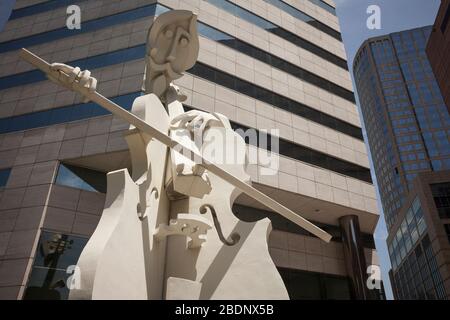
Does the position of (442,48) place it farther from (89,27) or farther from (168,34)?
(168,34)

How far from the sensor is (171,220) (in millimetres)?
5051

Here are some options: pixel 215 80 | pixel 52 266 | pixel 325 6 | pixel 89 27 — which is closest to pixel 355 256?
pixel 215 80

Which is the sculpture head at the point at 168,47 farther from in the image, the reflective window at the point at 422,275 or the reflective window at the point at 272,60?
the reflective window at the point at 422,275

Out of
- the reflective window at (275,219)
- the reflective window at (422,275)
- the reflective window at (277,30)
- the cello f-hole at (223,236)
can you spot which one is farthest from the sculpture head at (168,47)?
the reflective window at (422,275)

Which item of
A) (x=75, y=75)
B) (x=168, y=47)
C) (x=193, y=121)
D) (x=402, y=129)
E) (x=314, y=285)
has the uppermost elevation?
(x=402, y=129)

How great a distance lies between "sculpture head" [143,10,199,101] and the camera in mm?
6836

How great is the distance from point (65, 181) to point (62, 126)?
8.71ft

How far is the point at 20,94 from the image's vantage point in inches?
Result: 638

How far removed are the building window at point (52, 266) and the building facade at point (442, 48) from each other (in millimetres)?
38514

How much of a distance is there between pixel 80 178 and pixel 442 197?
3998cm

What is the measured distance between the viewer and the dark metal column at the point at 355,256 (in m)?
15.5

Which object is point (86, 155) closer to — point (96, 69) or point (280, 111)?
point (96, 69)
